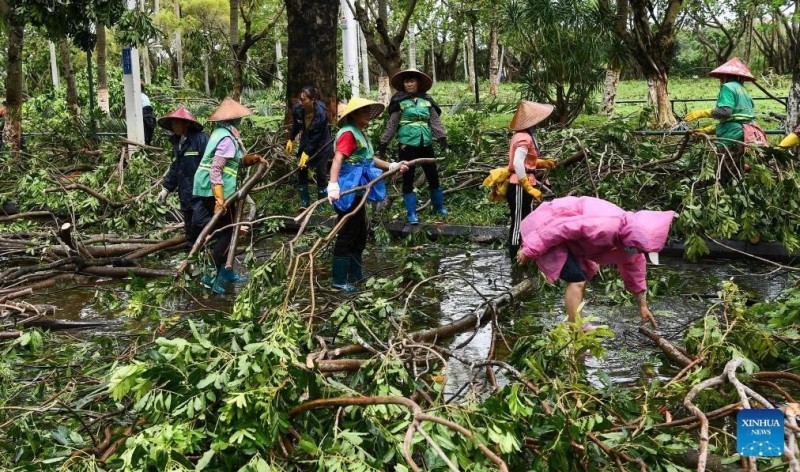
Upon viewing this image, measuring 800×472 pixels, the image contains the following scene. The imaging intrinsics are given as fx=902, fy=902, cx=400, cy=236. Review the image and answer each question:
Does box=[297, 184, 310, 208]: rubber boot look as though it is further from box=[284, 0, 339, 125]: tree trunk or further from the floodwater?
the floodwater

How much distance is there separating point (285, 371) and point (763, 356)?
2.99 m

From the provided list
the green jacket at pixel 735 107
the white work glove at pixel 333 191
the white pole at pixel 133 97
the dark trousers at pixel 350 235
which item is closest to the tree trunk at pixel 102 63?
the white pole at pixel 133 97

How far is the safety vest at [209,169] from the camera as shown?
8.02 metres

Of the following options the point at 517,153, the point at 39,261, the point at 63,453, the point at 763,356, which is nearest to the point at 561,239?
the point at 763,356

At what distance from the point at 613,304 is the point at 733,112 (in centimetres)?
295

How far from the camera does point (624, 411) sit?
13.9 feet

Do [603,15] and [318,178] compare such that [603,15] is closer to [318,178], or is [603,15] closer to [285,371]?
[318,178]

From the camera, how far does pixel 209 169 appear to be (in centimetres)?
809

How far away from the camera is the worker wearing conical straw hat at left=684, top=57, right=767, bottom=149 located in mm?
8852

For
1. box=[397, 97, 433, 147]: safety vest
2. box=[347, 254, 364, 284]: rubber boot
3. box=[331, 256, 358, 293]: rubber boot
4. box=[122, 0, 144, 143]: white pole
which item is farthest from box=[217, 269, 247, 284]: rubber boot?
box=[122, 0, 144, 143]: white pole

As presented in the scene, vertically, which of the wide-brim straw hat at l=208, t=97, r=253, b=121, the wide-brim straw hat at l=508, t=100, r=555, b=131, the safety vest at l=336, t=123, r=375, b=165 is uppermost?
the wide-brim straw hat at l=208, t=97, r=253, b=121

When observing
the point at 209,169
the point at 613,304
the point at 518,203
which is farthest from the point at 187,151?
the point at 613,304

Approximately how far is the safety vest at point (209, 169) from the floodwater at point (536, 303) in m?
0.98

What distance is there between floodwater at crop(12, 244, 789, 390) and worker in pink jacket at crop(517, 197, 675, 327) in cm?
39
